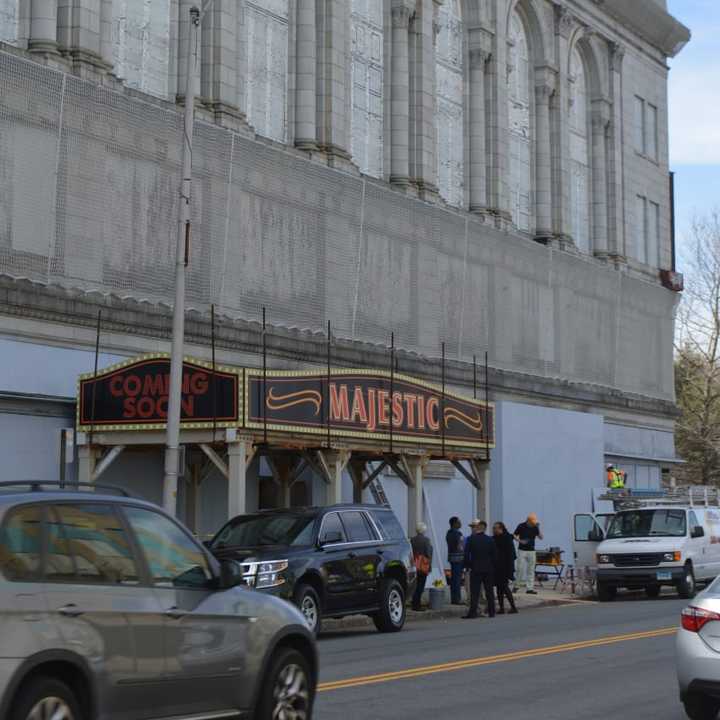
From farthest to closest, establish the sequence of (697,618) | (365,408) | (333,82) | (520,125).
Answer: (520,125) → (333,82) → (365,408) → (697,618)

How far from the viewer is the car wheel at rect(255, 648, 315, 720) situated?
9.99 metres

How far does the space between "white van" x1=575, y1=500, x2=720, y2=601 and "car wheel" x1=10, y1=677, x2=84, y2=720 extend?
24733 millimetres

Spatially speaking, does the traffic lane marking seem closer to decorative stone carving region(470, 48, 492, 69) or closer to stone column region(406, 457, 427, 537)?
stone column region(406, 457, 427, 537)

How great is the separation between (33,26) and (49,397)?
7.56 metres

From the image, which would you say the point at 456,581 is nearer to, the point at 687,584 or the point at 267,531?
the point at 687,584

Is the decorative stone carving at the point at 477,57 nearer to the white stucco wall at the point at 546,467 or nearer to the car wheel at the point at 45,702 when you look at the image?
the white stucco wall at the point at 546,467

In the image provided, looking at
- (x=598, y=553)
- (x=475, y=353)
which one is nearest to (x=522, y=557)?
(x=598, y=553)

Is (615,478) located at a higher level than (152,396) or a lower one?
lower

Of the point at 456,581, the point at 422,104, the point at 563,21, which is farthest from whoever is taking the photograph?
the point at 563,21

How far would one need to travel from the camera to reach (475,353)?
43312 millimetres

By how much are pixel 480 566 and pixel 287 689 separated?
16354 mm

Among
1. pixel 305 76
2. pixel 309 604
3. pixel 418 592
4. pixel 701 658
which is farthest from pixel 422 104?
pixel 701 658

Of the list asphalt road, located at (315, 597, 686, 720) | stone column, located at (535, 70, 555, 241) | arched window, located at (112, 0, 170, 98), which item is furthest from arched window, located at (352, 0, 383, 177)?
asphalt road, located at (315, 597, 686, 720)

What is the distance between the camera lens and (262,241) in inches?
1341
